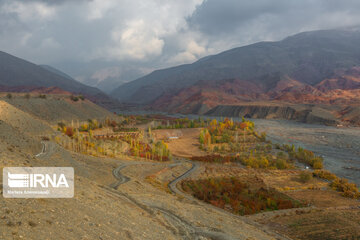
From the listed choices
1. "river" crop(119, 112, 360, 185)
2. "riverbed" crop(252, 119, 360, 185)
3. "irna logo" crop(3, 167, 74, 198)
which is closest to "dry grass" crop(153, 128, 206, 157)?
"river" crop(119, 112, 360, 185)

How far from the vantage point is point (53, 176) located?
51.6 ft

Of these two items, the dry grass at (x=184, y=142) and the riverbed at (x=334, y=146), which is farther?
the dry grass at (x=184, y=142)

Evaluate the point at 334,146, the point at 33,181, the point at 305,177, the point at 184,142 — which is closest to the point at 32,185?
the point at 33,181

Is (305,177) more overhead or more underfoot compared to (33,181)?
more underfoot

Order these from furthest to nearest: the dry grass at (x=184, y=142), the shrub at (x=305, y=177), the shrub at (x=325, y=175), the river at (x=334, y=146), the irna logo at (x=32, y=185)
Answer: the dry grass at (x=184, y=142)
the river at (x=334, y=146)
the shrub at (x=325, y=175)
the shrub at (x=305, y=177)
the irna logo at (x=32, y=185)

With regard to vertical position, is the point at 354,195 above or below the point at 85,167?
below

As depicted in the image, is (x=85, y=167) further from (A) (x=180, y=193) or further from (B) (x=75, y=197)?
(B) (x=75, y=197)

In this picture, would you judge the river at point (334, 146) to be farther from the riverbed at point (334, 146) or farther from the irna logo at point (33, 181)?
the irna logo at point (33, 181)

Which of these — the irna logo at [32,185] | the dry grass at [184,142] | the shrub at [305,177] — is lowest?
the shrub at [305,177]

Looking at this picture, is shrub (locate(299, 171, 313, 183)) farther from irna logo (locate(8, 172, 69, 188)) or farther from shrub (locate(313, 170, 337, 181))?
irna logo (locate(8, 172, 69, 188))

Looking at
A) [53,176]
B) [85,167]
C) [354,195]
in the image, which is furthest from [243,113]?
[53,176]

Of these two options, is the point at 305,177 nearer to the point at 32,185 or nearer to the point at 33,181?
the point at 33,181

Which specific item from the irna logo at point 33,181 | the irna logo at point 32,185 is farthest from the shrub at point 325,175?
the irna logo at point 33,181

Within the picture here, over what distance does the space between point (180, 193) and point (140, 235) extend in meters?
19.1
